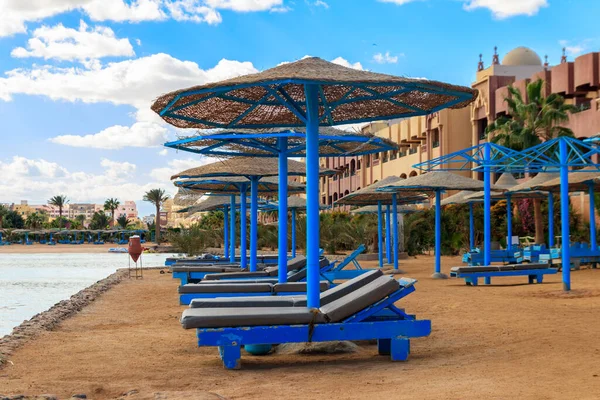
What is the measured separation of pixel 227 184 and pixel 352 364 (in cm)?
1011

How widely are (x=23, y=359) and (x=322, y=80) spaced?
4.19 meters

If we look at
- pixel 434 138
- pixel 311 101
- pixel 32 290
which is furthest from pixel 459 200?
pixel 434 138

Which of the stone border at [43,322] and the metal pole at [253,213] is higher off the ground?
the metal pole at [253,213]

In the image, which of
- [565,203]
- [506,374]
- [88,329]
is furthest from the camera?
[565,203]

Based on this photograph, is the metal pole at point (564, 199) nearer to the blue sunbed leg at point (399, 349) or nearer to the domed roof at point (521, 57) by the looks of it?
the blue sunbed leg at point (399, 349)

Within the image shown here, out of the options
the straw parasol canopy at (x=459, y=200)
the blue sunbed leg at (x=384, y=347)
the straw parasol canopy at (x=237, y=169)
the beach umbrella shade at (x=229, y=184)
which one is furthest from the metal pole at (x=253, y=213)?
the straw parasol canopy at (x=459, y=200)

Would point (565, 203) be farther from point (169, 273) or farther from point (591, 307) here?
point (169, 273)

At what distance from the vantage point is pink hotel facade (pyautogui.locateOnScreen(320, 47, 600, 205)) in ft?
104

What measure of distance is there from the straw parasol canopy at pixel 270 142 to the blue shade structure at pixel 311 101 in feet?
0.78

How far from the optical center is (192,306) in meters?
7.73

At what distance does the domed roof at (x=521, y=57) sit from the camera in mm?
44438

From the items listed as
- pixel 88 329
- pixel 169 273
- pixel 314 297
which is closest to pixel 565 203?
pixel 314 297

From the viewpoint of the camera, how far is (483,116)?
4006 cm

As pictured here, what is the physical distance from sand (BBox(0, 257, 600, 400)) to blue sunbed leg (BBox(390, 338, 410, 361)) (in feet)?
0.39
